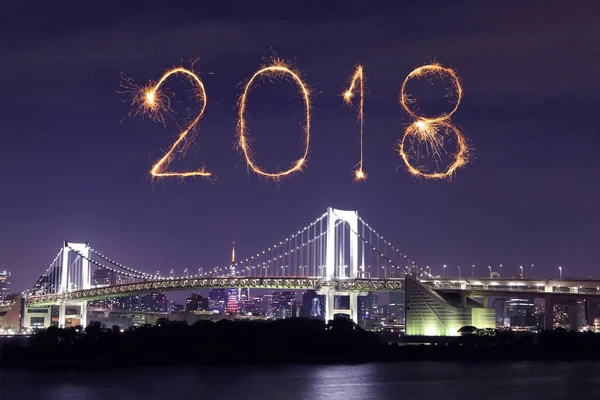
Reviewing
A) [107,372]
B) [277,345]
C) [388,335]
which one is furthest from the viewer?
[388,335]

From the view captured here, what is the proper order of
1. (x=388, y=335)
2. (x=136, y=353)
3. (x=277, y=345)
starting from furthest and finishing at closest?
(x=388, y=335), (x=277, y=345), (x=136, y=353)

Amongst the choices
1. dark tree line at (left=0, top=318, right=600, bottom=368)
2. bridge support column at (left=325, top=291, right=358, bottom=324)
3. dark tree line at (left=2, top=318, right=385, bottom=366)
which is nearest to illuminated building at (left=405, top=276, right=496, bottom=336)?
dark tree line at (left=0, top=318, right=600, bottom=368)

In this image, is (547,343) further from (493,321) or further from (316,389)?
(316,389)

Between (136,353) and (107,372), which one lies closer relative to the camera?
(107,372)

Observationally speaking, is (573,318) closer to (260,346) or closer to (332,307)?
(332,307)

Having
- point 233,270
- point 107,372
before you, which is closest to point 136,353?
point 107,372

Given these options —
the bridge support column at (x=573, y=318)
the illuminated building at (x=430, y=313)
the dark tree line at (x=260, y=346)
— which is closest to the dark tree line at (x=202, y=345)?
the dark tree line at (x=260, y=346)

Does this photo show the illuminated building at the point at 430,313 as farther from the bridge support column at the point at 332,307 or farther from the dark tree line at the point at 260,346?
the bridge support column at the point at 332,307

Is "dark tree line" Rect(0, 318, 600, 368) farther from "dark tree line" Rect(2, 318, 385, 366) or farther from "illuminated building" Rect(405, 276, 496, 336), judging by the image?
"illuminated building" Rect(405, 276, 496, 336)

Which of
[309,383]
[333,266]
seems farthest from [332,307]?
[309,383]
